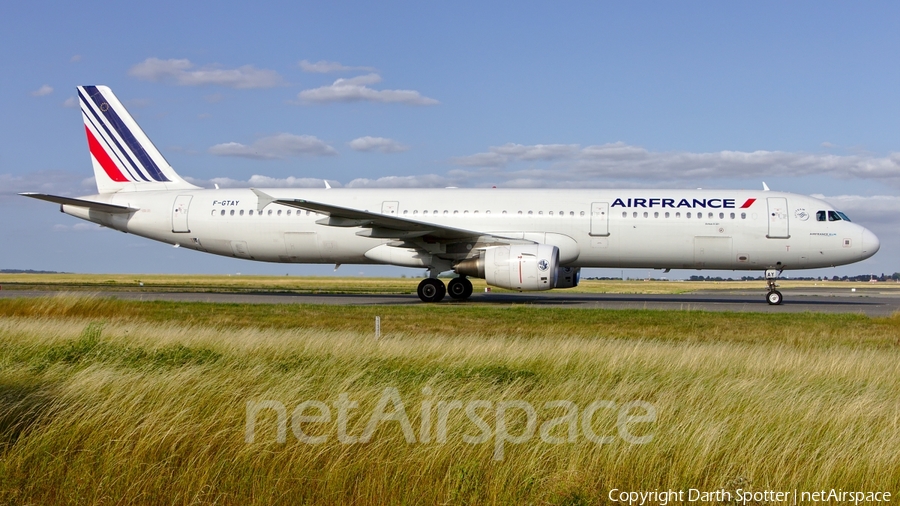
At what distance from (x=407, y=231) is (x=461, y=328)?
8110 mm

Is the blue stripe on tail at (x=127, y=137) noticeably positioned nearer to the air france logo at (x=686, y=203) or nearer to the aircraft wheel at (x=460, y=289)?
the aircraft wheel at (x=460, y=289)

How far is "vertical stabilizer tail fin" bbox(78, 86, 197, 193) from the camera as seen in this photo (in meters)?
28.3

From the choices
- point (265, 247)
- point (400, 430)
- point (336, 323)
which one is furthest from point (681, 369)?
point (265, 247)

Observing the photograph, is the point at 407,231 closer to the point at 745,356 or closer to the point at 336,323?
the point at 336,323

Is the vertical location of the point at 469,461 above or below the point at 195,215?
below

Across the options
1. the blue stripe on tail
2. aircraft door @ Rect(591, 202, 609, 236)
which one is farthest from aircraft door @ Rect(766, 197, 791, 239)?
the blue stripe on tail

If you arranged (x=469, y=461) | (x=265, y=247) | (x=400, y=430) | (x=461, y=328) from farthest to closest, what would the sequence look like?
1. (x=265, y=247)
2. (x=461, y=328)
3. (x=400, y=430)
4. (x=469, y=461)

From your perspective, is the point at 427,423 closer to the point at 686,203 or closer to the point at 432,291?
the point at 432,291

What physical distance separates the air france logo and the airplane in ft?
0.10

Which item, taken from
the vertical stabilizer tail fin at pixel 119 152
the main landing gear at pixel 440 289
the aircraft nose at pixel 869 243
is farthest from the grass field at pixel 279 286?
the aircraft nose at pixel 869 243

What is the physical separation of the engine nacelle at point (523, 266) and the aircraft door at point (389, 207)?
4312mm

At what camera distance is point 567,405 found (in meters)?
7.09

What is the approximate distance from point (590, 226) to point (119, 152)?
16876 mm

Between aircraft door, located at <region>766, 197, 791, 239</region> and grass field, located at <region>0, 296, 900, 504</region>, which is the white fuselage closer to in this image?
aircraft door, located at <region>766, 197, 791, 239</region>
